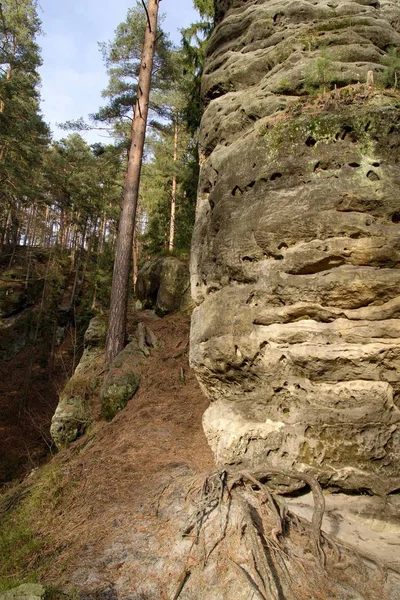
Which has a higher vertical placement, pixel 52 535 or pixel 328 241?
pixel 328 241

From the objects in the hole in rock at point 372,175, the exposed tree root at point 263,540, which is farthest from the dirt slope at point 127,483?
the hole in rock at point 372,175

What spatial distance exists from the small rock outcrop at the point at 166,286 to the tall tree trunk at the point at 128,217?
2915mm

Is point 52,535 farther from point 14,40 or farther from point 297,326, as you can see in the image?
point 14,40

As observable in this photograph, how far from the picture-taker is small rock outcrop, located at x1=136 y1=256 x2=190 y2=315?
13.0 meters

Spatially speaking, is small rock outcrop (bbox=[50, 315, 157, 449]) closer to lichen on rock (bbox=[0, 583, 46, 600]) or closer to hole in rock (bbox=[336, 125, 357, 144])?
lichen on rock (bbox=[0, 583, 46, 600])

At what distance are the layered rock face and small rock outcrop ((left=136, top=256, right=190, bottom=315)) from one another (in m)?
6.40

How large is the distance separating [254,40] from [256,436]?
22.4ft

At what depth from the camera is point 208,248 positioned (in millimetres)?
6230

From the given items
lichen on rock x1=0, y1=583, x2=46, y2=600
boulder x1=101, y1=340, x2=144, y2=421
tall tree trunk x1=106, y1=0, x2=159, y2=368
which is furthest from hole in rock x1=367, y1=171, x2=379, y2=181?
tall tree trunk x1=106, y1=0, x2=159, y2=368

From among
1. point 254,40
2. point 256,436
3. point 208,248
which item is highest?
point 254,40

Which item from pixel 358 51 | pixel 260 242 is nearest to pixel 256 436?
pixel 260 242

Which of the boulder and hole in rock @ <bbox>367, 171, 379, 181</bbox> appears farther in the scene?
the boulder

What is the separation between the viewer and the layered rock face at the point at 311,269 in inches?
183

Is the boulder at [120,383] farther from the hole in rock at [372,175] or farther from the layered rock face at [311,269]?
the hole in rock at [372,175]
